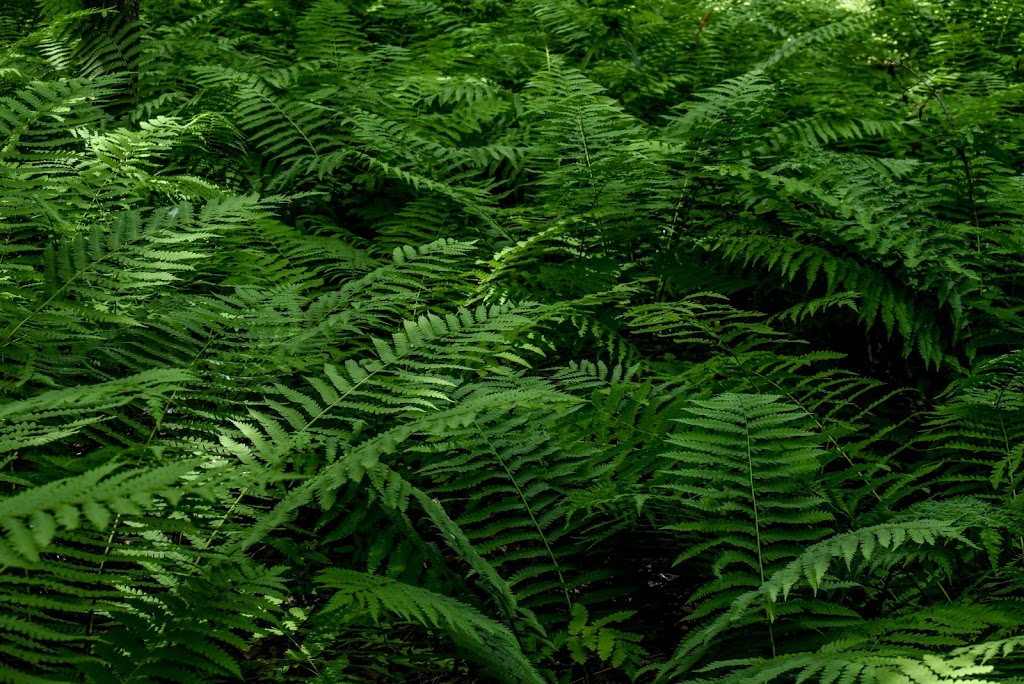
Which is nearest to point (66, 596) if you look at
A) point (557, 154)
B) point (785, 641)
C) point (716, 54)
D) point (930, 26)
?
point (785, 641)

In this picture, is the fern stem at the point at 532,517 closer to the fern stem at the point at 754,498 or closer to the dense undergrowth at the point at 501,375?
the dense undergrowth at the point at 501,375

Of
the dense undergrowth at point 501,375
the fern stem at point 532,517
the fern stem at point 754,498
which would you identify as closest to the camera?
the dense undergrowth at point 501,375

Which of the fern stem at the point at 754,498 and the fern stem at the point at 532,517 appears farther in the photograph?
the fern stem at the point at 532,517

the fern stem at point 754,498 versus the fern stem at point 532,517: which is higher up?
the fern stem at point 754,498

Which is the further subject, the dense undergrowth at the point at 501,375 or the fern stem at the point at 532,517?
the fern stem at the point at 532,517

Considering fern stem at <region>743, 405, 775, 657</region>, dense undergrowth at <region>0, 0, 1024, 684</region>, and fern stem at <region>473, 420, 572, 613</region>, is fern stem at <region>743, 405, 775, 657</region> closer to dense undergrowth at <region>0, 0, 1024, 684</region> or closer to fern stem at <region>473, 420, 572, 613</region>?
dense undergrowth at <region>0, 0, 1024, 684</region>

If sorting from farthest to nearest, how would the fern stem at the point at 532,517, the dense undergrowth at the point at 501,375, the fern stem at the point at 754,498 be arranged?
the fern stem at the point at 532,517 < the fern stem at the point at 754,498 < the dense undergrowth at the point at 501,375

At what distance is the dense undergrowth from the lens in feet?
5.47

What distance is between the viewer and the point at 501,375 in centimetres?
256

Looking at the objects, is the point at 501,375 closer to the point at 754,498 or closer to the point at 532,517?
the point at 532,517

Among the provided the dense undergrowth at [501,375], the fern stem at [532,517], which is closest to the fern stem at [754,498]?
the dense undergrowth at [501,375]

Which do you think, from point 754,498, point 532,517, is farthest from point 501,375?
point 754,498

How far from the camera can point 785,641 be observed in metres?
1.80

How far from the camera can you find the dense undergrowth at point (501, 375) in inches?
65.7
